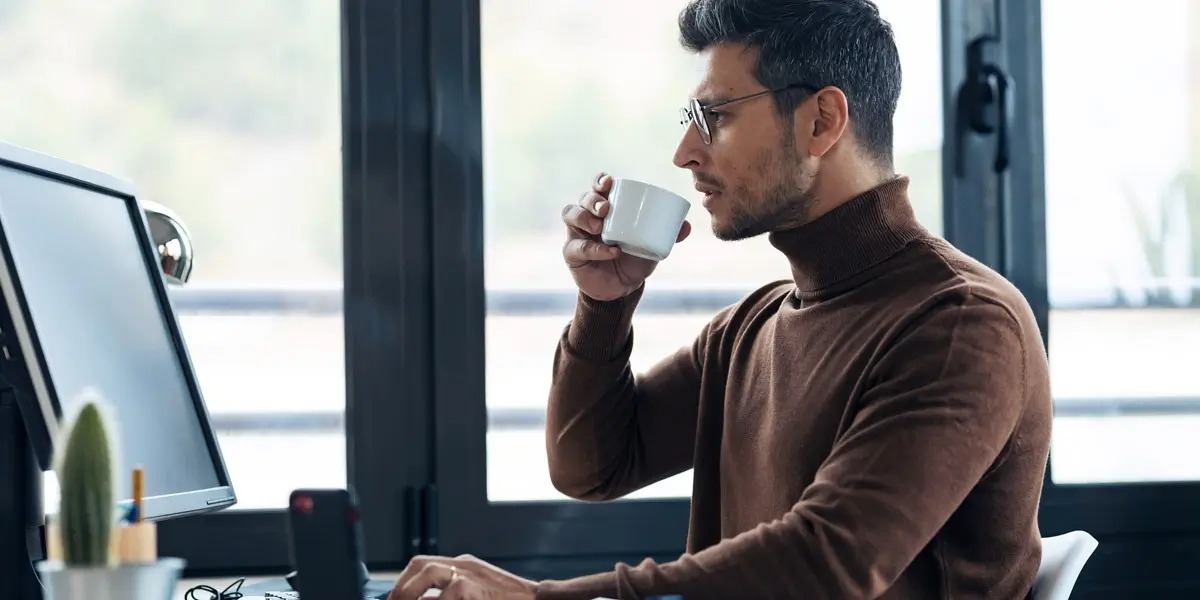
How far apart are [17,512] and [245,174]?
1.02 m

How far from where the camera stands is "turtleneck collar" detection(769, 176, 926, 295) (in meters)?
1.45

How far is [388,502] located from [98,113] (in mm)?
754

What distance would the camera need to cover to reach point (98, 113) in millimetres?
1946

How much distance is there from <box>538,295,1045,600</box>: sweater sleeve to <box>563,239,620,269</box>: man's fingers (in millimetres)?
419

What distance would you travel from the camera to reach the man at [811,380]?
3.81ft

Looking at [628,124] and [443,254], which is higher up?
[628,124]

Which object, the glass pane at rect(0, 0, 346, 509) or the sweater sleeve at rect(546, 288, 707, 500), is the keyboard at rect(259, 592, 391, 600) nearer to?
the sweater sleeve at rect(546, 288, 707, 500)

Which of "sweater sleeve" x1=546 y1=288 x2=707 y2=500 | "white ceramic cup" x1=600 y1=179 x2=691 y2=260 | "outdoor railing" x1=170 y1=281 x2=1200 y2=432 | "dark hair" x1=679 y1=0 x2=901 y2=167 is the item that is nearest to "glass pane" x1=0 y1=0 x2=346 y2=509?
"outdoor railing" x1=170 y1=281 x2=1200 y2=432

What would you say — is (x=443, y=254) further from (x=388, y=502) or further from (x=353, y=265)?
(x=388, y=502)

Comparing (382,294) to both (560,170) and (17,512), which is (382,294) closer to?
(560,170)

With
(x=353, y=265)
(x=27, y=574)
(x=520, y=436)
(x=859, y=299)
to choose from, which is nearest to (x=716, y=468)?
(x=859, y=299)

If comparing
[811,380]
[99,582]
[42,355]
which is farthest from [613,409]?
[99,582]

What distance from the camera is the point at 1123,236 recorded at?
2.23 metres

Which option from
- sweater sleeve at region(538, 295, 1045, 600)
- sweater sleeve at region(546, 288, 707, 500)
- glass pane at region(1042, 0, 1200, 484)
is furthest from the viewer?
glass pane at region(1042, 0, 1200, 484)
